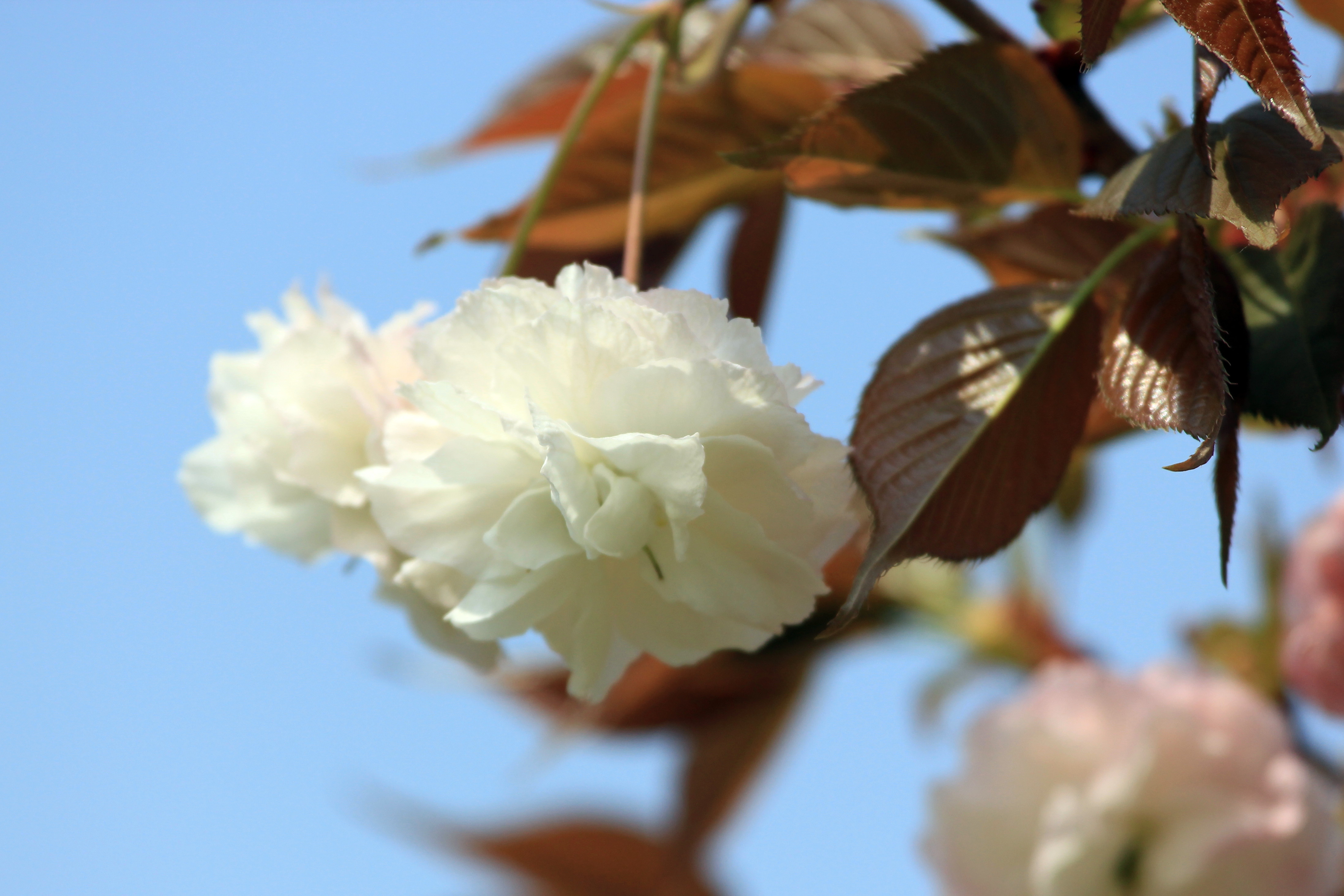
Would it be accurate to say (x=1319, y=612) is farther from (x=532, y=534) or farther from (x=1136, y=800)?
(x=532, y=534)

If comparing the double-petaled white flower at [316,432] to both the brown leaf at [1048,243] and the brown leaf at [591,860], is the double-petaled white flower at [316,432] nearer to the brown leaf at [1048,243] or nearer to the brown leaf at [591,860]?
the brown leaf at [1048,243]

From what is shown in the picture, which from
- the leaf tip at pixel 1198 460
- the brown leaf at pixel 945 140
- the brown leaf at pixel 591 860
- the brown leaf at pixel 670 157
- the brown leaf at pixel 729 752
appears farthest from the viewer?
the brown leaf at pixel 591 860

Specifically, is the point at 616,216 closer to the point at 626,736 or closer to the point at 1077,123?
the point at 1077,123

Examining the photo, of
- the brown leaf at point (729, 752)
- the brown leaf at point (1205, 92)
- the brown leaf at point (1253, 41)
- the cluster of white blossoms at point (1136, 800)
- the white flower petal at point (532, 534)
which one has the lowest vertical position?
the brown leaf at point (729, 752)

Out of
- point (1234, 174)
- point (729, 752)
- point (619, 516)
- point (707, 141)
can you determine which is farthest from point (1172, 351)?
point (729, 752)

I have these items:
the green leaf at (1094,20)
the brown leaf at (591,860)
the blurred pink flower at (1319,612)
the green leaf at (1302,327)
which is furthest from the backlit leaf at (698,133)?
the brown leaf at (591,860)

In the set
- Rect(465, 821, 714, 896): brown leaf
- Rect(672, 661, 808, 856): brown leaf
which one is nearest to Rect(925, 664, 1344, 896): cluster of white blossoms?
Rect(672, 661, 808, 856): brown leaf
